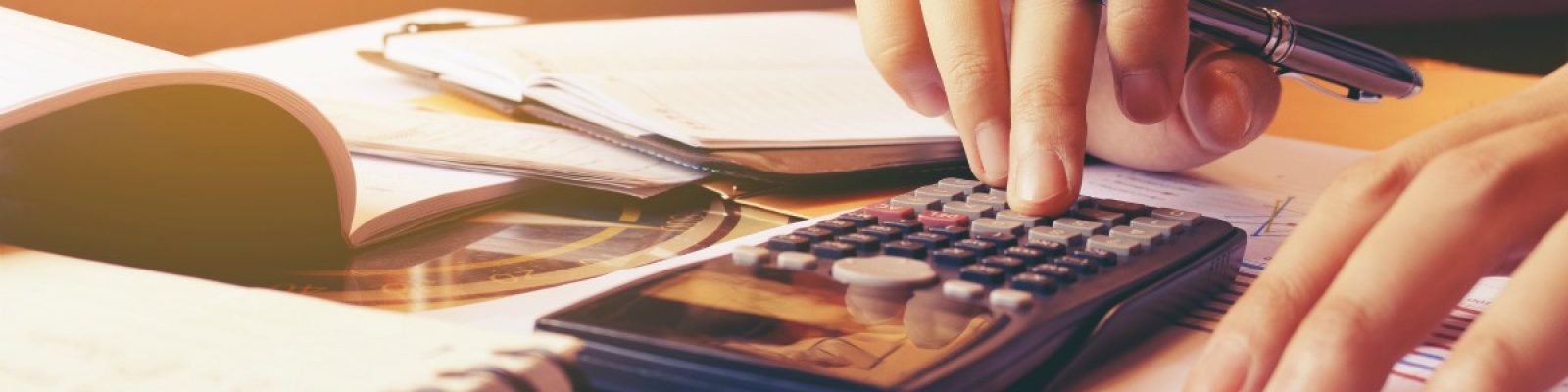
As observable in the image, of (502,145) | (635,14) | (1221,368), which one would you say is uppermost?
(635,14)

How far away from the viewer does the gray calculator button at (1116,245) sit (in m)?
0.41

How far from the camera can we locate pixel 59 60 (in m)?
0.42

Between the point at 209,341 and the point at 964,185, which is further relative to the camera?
the point at 964,185

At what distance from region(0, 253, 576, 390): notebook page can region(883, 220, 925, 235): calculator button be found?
6.7 inches

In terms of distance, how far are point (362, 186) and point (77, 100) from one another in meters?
0.17

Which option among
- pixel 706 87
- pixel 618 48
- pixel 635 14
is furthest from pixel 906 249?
pixel 635 14

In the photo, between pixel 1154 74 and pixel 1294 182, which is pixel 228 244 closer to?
pixel 1154 74

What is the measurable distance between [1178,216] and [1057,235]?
62 millimetres

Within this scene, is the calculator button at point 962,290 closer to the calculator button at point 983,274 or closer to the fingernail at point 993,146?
the calculator button at point 983,274

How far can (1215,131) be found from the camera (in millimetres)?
606

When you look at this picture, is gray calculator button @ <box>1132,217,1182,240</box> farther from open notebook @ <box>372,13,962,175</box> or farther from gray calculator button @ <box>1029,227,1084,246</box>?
open notebook @ <box>372,13,962,175</box>

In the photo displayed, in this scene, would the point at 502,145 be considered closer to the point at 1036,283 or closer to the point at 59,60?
the point at 59,60

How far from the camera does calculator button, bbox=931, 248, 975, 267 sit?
397 mm

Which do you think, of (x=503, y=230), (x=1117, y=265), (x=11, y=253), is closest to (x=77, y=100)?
(x=11, y=253)
